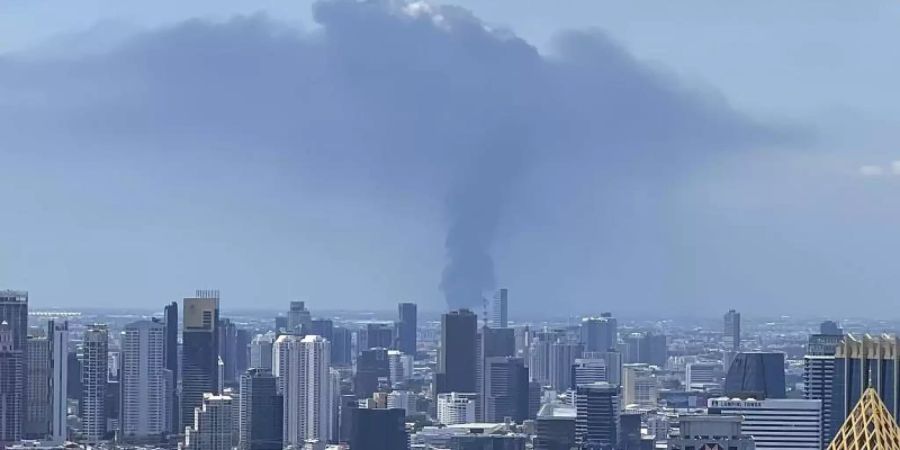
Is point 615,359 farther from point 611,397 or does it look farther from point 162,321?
A: point 162,321

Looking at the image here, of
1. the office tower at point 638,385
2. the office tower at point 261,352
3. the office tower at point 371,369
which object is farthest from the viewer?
the office tower at point 371,369

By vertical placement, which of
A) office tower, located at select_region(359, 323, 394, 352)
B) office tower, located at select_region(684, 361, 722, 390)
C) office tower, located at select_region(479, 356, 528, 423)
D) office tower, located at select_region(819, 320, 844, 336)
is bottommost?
office tower, located at select_region(479, 356, 528, 423)

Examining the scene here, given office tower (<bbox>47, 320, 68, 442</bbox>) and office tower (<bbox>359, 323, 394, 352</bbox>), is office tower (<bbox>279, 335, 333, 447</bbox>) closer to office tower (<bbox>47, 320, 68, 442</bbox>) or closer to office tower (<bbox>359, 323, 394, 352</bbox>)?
office tower (<bbox>359, 323, 394, 352</bbox>)

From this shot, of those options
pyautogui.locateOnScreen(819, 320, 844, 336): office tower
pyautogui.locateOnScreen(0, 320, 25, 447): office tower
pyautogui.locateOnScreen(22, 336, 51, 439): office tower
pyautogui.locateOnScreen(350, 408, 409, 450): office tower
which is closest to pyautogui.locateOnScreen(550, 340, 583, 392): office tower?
pyautogui.locateOnScreen(350, 408, 409, 450): office tower

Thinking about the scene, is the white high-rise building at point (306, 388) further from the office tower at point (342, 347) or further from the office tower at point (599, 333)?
the office tower at point (599, 333)

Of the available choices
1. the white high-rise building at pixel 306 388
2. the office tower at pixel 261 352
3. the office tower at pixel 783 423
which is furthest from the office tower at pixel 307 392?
the office tower at pixel 783 423

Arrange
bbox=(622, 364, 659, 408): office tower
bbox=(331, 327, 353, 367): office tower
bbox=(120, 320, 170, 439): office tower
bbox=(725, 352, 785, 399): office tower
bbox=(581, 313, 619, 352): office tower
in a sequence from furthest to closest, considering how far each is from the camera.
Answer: bbox=(331, 327, 353, 367): office tower < bbox=(581, 313, 619, 352): office tower < bbox=(622, 364, 659, 408): office tower < bbox=(120, 320, 170, 439): office tower < bbox=(725, 352, 785, 399): office tower

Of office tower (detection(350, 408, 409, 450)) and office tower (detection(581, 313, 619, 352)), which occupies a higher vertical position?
office tower (detection(581, 313, 619, 352))

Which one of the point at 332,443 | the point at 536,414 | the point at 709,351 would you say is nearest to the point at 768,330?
the point at 709,351
